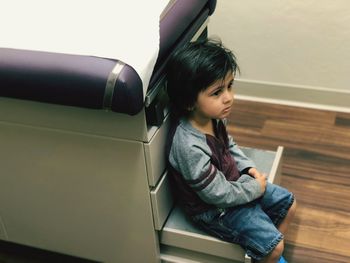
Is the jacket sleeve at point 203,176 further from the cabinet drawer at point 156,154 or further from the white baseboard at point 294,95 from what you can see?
the white baseboard at point 294,95

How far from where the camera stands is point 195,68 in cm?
110

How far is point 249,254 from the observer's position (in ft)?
3.86

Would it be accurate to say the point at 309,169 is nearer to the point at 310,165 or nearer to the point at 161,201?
the point at 310,165

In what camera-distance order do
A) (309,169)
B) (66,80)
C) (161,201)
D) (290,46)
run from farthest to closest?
(290,46) → (309,169) → (161,201) → (66,80)

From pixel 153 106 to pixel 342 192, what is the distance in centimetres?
87

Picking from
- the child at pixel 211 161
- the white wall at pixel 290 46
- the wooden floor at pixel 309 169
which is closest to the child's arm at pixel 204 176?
the child at pixel 211 161

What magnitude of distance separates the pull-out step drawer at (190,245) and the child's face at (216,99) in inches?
11.9

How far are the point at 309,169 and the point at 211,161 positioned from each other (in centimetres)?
70

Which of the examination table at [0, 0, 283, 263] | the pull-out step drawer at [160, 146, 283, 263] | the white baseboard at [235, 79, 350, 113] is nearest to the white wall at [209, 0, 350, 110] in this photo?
the white baseboard at [235, 79, 350, 113]

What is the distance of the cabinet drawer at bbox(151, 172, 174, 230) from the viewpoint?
1186 mm

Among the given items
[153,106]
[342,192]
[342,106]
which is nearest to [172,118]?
[153,106]

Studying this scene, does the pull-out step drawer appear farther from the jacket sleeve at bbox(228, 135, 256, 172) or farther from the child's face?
the child's face

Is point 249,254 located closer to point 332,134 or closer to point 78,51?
point 78,51

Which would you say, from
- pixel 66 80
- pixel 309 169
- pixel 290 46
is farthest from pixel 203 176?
pixel 290 46
